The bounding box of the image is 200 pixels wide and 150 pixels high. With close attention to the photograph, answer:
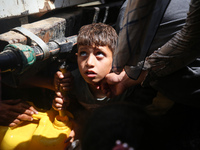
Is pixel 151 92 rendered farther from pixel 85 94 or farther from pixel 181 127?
pixel 85 94

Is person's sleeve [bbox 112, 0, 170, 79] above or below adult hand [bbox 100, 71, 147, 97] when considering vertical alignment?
above

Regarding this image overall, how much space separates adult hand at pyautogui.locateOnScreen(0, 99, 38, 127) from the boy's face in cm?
69

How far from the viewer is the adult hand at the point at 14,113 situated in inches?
61.4

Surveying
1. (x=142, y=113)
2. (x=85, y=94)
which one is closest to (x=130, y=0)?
(x=142, y=113)

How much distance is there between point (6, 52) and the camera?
1.19 m

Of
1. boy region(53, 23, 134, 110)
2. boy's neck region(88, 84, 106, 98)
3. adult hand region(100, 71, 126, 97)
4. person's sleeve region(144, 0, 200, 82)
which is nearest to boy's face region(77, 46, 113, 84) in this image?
boy region(53, 23, 134, 110)

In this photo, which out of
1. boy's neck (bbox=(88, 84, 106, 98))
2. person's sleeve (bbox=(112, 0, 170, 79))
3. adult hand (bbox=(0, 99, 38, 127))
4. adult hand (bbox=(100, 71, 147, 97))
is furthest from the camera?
boy's neck (bbox=(88, 84, 106, 98))

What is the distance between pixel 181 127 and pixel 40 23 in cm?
167

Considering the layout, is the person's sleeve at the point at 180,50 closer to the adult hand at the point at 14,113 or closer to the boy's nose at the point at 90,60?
the boy's nose at the point at 90,60

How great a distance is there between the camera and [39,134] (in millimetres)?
1513

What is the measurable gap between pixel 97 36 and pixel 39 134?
3.38ft

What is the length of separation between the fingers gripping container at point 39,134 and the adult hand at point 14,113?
0.06 meters

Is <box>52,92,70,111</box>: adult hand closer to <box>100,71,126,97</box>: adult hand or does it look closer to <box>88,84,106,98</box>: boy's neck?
<box>88,84,106,98</box>: boy's neck

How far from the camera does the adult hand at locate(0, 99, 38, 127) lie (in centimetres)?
156
